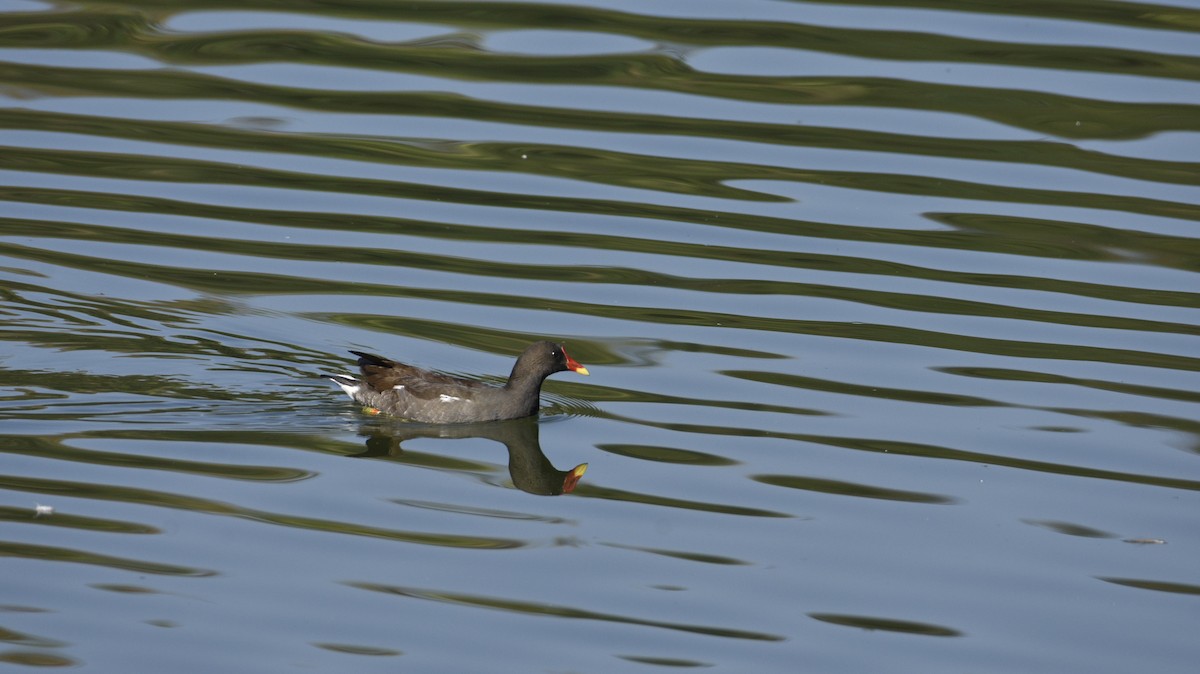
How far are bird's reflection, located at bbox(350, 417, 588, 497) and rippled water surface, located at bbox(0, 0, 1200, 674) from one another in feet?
0.14

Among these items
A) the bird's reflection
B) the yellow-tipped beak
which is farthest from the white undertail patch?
the yellow-tipped beak

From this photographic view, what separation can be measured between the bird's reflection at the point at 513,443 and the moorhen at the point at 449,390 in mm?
72

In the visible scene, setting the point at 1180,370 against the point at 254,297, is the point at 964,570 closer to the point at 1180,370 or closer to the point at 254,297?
the point at 1180,370

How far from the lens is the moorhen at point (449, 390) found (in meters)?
11.5

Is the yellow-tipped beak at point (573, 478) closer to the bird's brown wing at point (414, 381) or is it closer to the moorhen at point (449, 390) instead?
the moorhen at point (449, 390)

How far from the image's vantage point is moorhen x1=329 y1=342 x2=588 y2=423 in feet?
37.7

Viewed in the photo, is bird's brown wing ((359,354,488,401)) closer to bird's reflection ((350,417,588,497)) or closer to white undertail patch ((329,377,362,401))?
white undertail patch ((329,377,362,401))

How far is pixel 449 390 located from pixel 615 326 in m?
1.85

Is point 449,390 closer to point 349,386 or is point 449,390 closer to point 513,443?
point 513,443

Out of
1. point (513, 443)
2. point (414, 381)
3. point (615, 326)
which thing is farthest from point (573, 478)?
point (615, 326)

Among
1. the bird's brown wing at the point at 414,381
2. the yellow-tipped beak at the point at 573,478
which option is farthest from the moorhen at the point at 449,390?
the yellow-tipped beak at the point at 573,478

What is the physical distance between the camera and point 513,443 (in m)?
11.5

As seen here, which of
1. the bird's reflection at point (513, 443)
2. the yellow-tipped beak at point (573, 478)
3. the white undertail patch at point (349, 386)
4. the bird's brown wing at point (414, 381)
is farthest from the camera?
the white undertail patch at point (349, 386)

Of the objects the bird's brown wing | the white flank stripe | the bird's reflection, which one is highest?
the bird's brown wing
